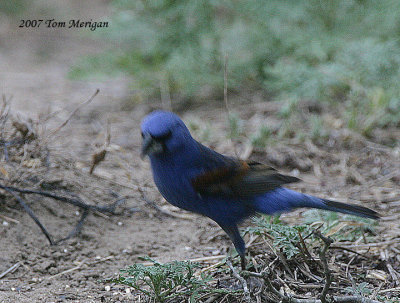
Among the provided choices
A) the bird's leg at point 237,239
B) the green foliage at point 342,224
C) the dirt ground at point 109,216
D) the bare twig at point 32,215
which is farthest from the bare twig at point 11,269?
the green foliage at point 342,224

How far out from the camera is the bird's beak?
269 centimetres

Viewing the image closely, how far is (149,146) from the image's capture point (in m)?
2.72

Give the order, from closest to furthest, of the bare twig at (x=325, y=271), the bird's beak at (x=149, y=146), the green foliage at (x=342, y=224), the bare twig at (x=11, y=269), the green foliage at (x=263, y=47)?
the bare twig at (x=325, y=271)
the bird's beak at (x=149, y=146)
the bare twig at (x=11, y=269)
the green foliage at (x=342, y=224)
the green foliage at (x=263, y=47)

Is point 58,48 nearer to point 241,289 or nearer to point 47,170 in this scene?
point 47,170

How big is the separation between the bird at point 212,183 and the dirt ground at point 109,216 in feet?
1.70

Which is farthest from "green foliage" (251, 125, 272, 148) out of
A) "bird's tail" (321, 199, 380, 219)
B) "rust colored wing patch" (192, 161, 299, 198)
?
"bird's tail" (321, 199, 380, 219)

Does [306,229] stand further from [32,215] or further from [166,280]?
[32,215]

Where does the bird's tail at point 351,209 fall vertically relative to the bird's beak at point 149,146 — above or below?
below

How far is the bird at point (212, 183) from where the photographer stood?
9.10 ft

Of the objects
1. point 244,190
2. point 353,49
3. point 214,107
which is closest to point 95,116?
point 214,107

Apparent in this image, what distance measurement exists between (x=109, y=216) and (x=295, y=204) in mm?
1504

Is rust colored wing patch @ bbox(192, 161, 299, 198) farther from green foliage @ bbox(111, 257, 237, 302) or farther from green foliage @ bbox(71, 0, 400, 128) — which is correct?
green foliage @ bbox(71, 0, 400, 128)

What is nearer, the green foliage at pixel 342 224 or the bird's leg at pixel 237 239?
the bird's leg at pixel 237 239

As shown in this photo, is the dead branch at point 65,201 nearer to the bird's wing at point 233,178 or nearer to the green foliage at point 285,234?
the bird's wing at point 233,178
